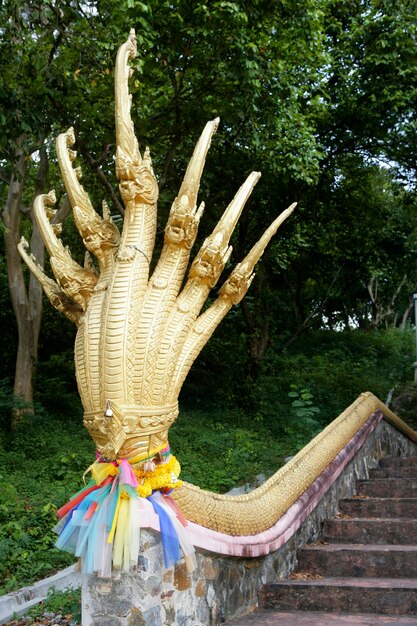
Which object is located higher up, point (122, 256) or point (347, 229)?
point (347, 229)

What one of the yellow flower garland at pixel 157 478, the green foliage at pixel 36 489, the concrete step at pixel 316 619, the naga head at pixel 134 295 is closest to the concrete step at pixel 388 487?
the concrete step at pixel 316 619

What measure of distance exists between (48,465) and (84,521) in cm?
515

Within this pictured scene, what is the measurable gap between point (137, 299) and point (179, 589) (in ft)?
4.35

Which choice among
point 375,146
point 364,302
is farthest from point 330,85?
point 364,302

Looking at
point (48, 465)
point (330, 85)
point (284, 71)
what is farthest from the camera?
point (330, 85)

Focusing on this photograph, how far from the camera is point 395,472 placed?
6.79 meters

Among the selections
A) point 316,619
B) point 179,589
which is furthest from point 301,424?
point 179,589

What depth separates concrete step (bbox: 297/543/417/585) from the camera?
461cm

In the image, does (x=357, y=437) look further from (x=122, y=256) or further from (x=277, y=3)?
(x=277, y=3)

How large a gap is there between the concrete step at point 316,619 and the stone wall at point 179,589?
0.26 ft

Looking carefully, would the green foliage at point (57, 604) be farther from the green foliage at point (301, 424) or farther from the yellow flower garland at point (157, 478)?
the green foliage at point (301, 424)

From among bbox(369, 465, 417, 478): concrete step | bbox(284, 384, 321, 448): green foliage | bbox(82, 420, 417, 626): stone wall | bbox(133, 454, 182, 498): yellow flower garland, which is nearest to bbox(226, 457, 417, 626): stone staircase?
bbox(82, 420, 417, 626): stone wall

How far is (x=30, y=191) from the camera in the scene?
12.5m

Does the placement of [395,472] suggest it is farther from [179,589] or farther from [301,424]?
[301,424]
